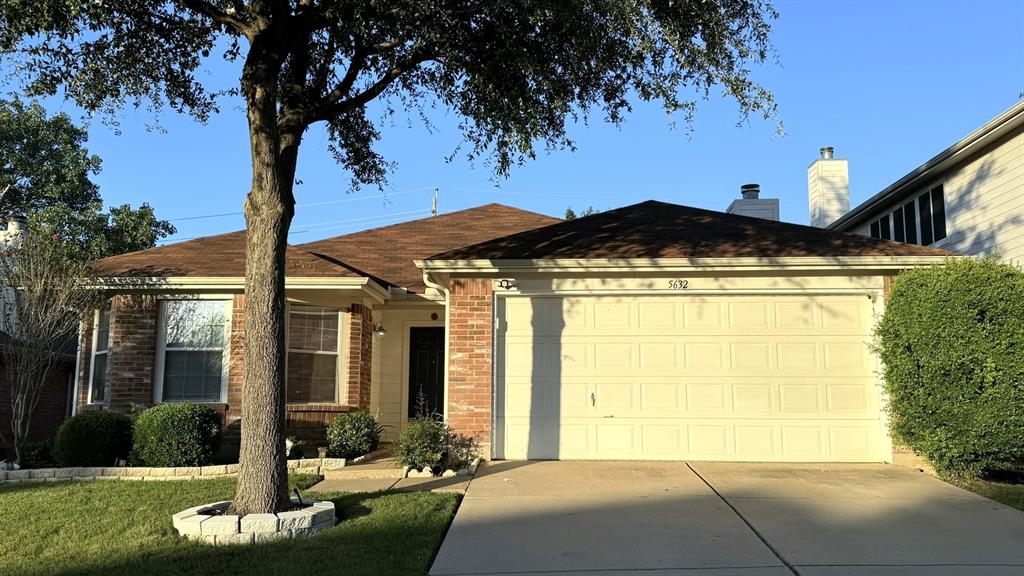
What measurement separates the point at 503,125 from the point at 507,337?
9.37 ft

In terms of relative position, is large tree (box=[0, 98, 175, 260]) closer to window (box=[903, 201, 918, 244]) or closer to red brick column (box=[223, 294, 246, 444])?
red brick column (box=[223, 294, 246, 444])

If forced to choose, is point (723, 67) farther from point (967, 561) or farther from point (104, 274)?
point (104, 274)

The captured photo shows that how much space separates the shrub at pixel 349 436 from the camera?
10535mm

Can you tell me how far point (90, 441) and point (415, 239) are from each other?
7510mm

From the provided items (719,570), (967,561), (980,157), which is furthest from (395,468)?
(980,157)

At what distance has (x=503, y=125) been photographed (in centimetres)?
979

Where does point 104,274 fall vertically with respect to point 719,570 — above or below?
above

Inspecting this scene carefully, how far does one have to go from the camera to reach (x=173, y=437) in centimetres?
966

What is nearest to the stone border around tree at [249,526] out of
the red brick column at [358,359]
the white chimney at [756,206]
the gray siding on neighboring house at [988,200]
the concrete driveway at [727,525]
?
the concrete driveway at [727,525]

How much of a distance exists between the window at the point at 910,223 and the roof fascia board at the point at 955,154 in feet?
1.11

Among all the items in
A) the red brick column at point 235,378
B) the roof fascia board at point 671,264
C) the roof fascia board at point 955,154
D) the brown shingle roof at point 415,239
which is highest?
the roof fascia board at point 955,154

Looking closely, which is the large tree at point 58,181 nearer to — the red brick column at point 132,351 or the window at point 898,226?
the red brick column at point 132,351

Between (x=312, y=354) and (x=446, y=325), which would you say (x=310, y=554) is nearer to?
(x=446, y=325)

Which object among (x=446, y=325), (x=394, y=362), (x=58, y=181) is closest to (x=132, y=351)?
(x=394, y=362)
